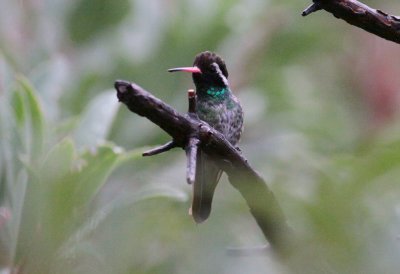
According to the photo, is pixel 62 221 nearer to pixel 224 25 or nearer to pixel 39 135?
pixel 39 135

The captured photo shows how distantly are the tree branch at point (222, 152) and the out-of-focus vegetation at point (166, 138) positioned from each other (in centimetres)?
2

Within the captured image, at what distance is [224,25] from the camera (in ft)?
14.4

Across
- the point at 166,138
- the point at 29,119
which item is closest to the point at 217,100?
the point at 29,119

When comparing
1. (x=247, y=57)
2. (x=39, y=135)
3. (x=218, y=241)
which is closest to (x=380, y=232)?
(x=218, y=241)

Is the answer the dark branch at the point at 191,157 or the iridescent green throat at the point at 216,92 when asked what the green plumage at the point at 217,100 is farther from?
the dark branch at the point at 191,157

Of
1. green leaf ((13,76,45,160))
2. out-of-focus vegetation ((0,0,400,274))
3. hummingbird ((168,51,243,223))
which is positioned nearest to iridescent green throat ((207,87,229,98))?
hummingbird ((168,51,243,223))

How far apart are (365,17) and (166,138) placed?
8.94 ft

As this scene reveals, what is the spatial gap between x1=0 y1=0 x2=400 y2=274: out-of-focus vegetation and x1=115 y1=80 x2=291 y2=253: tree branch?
0.02 metres

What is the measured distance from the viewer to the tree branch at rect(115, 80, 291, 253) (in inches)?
31.2

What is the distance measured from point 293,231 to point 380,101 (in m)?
3.94

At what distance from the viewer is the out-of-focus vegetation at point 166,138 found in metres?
0.72

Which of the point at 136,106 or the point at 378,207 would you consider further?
the point at 136,106

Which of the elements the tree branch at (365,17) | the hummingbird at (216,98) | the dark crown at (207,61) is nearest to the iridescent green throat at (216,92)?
the hummingbird at (216,98)

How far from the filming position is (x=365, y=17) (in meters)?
1.15
